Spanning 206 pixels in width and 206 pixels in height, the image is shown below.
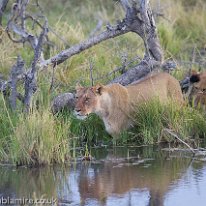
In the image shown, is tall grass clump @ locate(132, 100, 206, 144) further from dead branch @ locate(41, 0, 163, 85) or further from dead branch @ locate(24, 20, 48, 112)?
dead branch @ locate(24, 20, 48, 112)

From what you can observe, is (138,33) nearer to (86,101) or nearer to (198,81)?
(198,81)

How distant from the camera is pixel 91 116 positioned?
867 centimetres

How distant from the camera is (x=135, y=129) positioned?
28.1 ft

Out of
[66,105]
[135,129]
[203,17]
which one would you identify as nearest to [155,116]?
[135,129]

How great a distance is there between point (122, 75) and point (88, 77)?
0.57 m

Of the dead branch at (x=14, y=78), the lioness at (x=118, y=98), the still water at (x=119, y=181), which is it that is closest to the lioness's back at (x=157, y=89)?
the lioness at (x=118, y=98)

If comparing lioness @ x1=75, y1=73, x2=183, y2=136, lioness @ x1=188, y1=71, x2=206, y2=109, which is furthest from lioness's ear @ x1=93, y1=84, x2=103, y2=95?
lioness @ x1=188, y1=71, x2=206, y2=109

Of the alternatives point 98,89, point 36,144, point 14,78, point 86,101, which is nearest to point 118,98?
point 98,89

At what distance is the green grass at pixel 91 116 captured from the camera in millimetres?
7473

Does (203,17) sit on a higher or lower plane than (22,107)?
higher

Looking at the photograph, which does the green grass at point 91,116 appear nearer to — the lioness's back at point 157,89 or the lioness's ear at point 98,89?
the lioness's back at point 157,89

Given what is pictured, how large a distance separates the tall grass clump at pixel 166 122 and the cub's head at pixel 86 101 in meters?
0.52

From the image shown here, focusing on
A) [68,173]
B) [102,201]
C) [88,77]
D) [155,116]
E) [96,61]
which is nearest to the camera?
[102,201]

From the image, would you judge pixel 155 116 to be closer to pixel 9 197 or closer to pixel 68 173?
pixel 68 173
